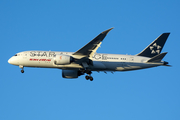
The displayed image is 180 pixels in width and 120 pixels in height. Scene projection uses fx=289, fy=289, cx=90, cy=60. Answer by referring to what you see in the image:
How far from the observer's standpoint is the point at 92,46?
41062 millimetres

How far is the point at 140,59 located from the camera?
4594 cm

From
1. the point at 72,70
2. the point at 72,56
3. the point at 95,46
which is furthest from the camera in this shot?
the point at 72,70

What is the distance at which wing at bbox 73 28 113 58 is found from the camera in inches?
1533

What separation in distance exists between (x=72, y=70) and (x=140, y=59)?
36.7 ft

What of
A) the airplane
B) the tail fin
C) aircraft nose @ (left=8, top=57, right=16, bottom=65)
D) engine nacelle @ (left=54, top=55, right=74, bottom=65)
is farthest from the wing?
aircraft nose @ (left=8, top=57, right=16, bottom=65)

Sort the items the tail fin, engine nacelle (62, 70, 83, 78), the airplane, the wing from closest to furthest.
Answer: the wing, the airplane, engine nacelle (62, 70, 83, 78), the tail fin

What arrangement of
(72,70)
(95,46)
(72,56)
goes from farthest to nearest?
1. (72,70)
2. (72,56)
3. (95,46)

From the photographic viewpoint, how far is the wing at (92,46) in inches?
1533

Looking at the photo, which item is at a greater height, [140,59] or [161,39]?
[161,39]

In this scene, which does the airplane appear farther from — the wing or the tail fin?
the tail fin

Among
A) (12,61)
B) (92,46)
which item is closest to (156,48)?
(92,46)

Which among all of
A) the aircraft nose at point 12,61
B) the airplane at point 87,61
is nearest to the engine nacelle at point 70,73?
the airplane at point 87,61

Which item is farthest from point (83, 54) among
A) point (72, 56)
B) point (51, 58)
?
point (51, 58)

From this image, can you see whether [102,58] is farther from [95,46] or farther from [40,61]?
[40,61]
